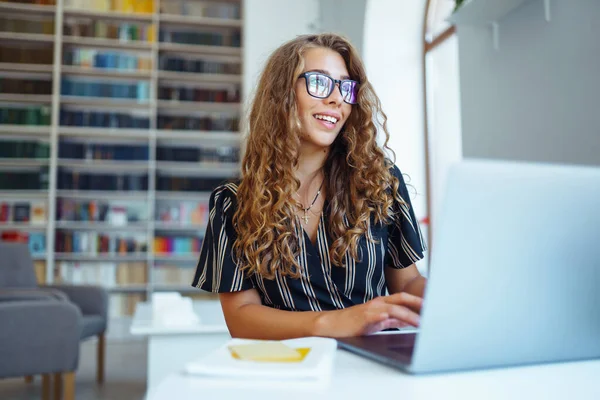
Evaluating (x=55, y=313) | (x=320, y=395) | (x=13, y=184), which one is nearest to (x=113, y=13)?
(x=13, y=184)

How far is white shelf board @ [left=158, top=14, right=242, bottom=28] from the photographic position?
536 cm

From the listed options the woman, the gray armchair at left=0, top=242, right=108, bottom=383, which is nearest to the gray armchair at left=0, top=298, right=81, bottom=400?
the gray armchair at left=0, top=242, right=108, bottom=383

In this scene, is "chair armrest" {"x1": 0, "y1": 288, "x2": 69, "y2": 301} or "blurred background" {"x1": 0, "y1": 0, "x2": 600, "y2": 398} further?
"blurred background" {"x1": 0, "y1": 0, "x2": 600, "y2": 398}

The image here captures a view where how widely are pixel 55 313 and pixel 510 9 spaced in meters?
2.67

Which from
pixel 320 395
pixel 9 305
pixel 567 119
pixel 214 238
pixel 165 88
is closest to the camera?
pixel 320 395

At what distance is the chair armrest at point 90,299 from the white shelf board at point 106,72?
2.18 m

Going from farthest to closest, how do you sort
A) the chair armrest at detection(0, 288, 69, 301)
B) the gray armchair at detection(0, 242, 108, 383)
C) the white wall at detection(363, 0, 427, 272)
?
the white wall at detection(363, 0, 427, 272) < the gray armchair at detection(0, 242, 108, 383) < the chair armrest at detection(0, 288, 69, 301)

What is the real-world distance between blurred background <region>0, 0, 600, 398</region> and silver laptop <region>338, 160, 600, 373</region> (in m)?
3.74

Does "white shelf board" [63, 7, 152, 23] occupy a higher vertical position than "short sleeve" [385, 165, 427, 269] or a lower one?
higher

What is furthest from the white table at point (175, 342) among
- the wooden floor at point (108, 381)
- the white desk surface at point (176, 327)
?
the wooden floor at point (108, 381)

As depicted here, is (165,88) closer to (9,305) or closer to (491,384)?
(9,305)

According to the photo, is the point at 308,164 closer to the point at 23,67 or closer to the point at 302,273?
the point at 302,273

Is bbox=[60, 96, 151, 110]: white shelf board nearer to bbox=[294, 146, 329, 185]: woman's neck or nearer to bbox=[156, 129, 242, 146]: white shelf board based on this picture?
bbox=[156, 129, 242, 146]: white shelf board

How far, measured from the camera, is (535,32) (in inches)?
106
